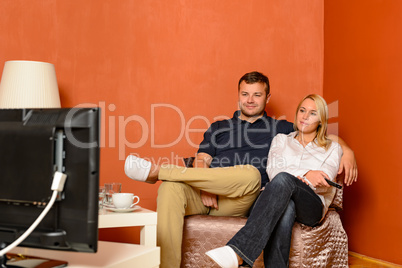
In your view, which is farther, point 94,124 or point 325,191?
point 325,191

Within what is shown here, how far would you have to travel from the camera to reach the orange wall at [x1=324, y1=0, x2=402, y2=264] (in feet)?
8.49

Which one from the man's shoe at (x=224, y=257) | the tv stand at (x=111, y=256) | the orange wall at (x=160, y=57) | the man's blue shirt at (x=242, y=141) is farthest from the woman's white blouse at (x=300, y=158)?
the tv stand at (x=111, y=256)

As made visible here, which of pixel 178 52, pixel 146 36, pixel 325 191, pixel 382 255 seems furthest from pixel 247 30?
pixel 382 255

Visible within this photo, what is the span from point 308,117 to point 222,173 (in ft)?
2.53

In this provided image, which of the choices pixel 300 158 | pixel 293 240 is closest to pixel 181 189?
pixel 293 240

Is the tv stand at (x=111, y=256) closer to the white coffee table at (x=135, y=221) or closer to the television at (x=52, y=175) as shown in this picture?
the television at (x=52, y=175)

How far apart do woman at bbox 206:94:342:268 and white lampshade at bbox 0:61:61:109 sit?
1.48 metres

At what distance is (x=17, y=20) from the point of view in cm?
302

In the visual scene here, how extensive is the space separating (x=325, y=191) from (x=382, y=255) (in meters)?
0.74

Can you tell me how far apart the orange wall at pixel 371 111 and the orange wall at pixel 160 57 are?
14.8 inches

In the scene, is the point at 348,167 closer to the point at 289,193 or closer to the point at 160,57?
the point at 289,193

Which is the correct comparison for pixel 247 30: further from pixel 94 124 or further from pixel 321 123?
pixel 94 124

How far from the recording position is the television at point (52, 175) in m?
0.90

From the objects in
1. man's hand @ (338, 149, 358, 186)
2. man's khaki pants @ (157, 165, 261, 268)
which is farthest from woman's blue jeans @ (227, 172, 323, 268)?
man's hand @ (338, 149, 358, 186)
